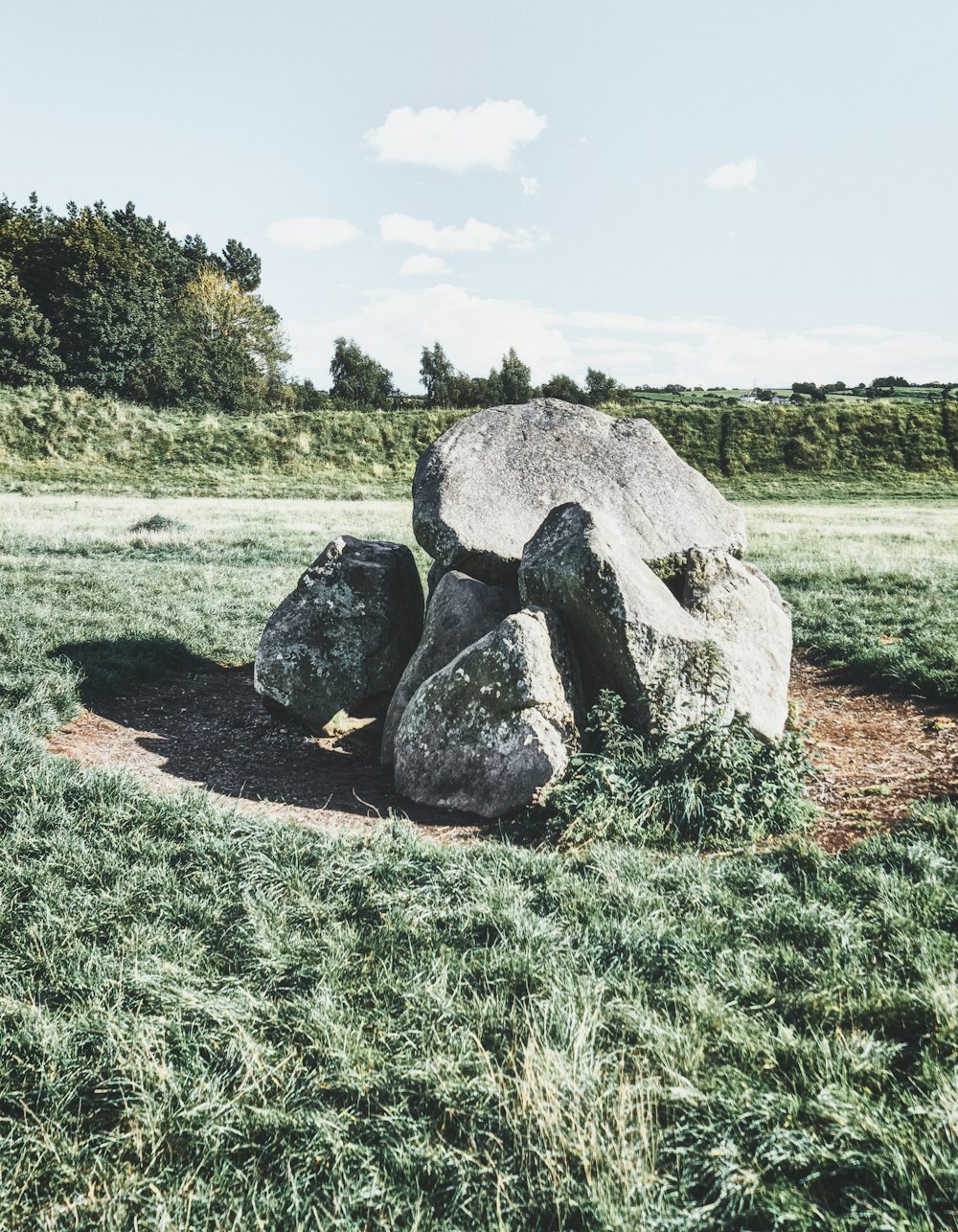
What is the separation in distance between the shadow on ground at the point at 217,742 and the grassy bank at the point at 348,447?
92.6ft

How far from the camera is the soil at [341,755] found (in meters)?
6.36

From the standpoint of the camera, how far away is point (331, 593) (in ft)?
29.1

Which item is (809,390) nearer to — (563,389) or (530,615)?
(563,389)

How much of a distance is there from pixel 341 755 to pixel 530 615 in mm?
2675

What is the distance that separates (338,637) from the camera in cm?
871

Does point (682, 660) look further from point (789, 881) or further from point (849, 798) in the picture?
point (789, 881)

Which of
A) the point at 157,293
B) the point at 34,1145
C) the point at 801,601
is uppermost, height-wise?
the point at 157,293

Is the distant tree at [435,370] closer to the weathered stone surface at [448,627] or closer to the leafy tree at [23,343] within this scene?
the leafy tree at [23,343]

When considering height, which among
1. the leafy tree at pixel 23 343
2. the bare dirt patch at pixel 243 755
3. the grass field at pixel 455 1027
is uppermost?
the leafy tree at pixel 23 343

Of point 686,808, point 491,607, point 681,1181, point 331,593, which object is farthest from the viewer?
point 331,593

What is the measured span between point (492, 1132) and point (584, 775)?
11.5ft

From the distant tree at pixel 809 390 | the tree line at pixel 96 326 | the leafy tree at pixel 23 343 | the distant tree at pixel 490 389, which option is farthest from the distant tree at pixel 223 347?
the distant tree at pixel 809 390

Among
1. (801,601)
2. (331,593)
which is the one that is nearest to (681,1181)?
(331,593)

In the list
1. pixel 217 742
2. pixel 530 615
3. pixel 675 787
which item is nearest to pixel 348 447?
pixel 217 742
